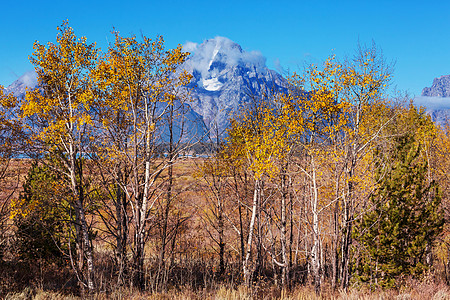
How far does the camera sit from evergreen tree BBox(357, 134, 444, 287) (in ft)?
47.8

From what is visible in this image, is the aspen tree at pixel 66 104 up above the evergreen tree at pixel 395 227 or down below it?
above

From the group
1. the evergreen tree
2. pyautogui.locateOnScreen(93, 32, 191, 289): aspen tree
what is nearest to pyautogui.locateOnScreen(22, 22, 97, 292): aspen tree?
pyautogui.locateOnScreen(93, 32, 191, 289): aspen tree

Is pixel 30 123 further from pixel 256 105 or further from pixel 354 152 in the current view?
pixel 354 152

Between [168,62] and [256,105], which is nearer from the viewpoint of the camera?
[168,62]

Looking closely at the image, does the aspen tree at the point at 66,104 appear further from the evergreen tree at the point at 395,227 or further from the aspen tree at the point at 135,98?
the evergreen tree at the point at 395,227

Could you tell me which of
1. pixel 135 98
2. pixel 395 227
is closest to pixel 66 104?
pixel 135 98

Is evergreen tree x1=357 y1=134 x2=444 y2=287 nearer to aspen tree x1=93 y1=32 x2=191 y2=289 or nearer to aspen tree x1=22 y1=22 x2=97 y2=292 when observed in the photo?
aspen tree x1=93 y1=32 x2=191 y2=289

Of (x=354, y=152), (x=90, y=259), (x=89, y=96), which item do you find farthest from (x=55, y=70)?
(x=354, y=152)

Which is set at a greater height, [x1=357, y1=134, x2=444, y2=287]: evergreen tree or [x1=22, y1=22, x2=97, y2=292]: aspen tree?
[x1=22, y1=22, x2=97, y2=292]: aspen tree

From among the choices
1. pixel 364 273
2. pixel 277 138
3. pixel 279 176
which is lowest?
pixel 364 273

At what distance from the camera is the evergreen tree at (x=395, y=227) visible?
1456 centimetres

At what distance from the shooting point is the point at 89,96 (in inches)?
463

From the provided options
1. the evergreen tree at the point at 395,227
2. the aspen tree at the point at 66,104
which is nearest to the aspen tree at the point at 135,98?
the aspen tree at the point at 66,104

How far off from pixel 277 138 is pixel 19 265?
1425 cm
